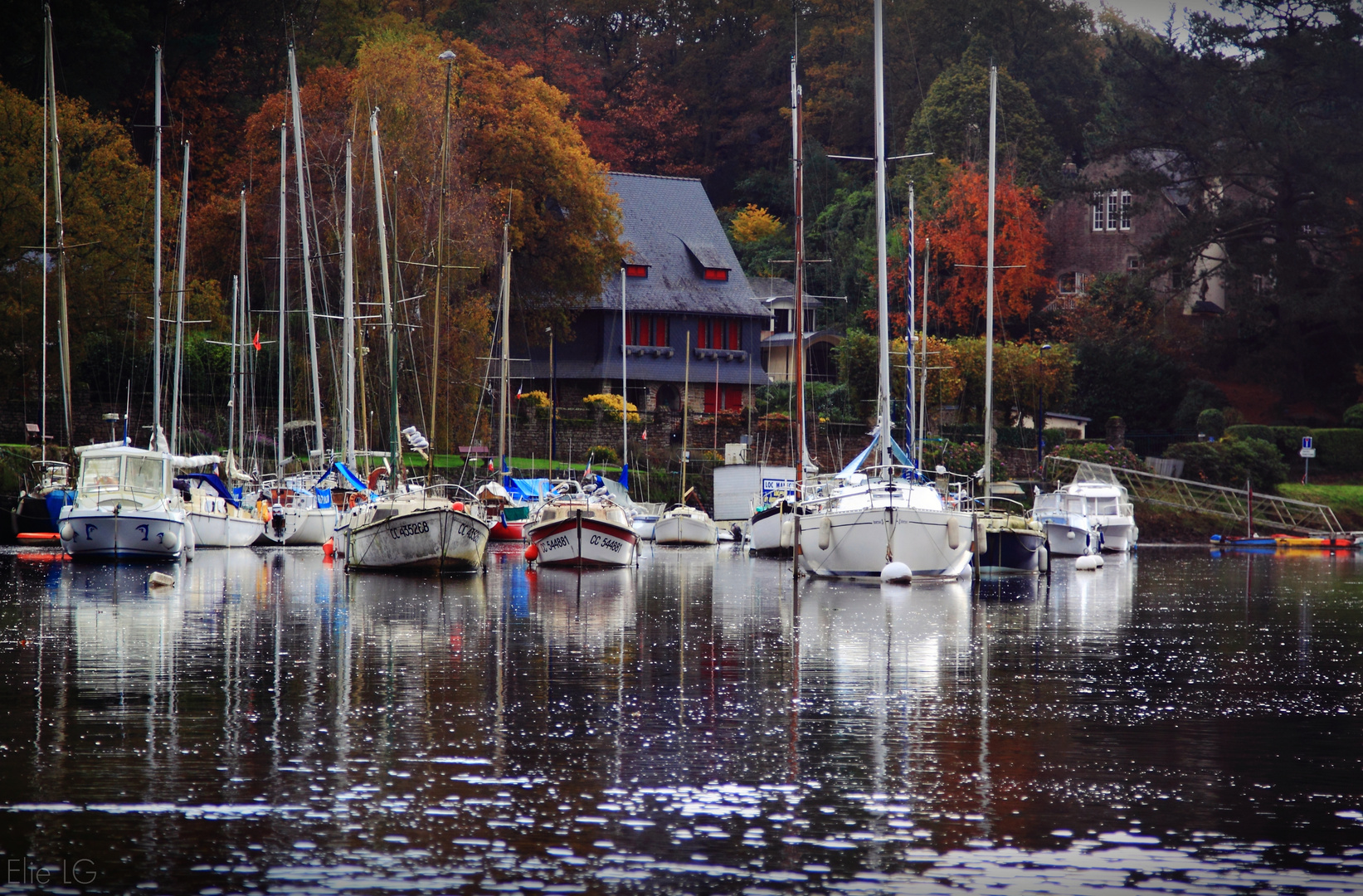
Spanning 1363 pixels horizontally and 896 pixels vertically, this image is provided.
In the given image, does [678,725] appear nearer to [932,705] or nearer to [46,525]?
[932,705]

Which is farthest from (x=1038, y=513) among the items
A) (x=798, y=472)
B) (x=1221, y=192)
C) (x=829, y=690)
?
(x=829, y=690)

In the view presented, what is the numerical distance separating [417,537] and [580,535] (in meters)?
5.54

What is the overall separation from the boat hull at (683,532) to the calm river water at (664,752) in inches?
1083

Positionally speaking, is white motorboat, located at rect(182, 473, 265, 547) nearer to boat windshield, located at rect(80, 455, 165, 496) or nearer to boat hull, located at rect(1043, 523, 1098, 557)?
boat windshield, located at rect(80, 455, 165, 496)

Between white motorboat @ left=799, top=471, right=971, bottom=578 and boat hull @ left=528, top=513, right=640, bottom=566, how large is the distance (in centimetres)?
652

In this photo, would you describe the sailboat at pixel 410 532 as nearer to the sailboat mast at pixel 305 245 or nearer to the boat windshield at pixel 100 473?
the boat windshield at pixel 100 473

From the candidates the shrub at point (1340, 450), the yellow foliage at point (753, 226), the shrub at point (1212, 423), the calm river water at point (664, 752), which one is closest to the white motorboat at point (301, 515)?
the calm river water at point (664, 752)

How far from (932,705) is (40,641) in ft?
39.8

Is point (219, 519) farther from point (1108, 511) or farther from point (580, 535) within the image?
point (1108, 511)

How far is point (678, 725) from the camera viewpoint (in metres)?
15.8

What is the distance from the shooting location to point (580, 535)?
4134 cm

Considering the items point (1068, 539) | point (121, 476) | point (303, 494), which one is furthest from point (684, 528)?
point (121, 476)

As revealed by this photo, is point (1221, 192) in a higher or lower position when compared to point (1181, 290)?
higher

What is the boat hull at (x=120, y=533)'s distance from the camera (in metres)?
39.2
